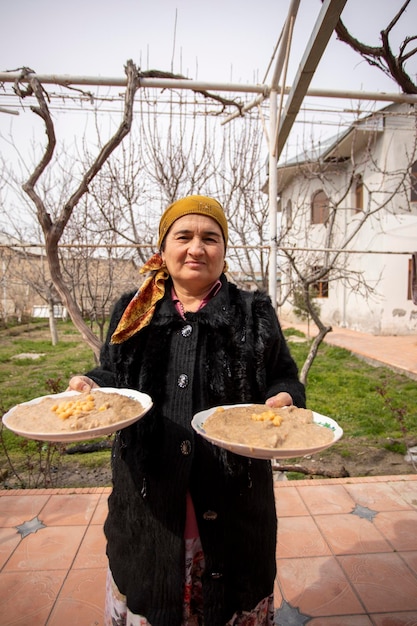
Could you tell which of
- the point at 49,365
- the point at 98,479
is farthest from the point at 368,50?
the point at 49,365

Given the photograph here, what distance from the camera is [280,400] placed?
132cm

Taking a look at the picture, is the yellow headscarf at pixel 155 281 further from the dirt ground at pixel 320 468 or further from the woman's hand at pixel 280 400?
the dirt ground at pixel 320 468

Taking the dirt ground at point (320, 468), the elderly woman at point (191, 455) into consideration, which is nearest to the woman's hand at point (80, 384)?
the elderly woman at point (191, 455)

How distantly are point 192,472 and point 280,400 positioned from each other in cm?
40

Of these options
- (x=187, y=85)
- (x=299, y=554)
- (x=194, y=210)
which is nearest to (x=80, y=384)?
(x=194, y=210)

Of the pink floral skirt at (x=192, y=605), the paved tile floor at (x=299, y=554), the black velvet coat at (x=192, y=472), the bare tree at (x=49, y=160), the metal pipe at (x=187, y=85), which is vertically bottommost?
the paved tile floor at (x=299, y=554)

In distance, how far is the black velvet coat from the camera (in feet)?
4.16

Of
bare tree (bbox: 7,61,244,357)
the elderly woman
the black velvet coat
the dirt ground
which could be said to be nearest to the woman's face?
the elderly woman

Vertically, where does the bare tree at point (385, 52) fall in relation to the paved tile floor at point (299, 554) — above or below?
above

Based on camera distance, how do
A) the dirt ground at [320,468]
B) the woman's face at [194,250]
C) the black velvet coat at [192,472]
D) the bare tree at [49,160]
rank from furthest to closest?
the dirt ground at [320,468] < the bare tree at [49,160] < the woman's face at [194,250] < the black velvet coat at [192,472]

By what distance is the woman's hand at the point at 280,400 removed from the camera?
1316mm

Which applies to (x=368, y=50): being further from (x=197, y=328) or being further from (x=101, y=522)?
(x=101, y=522)

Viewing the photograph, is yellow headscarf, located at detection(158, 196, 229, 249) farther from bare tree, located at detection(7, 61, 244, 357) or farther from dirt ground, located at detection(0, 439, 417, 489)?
dirt ground, located at detection(0, 439, 417, 489)

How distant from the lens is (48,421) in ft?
3.94
